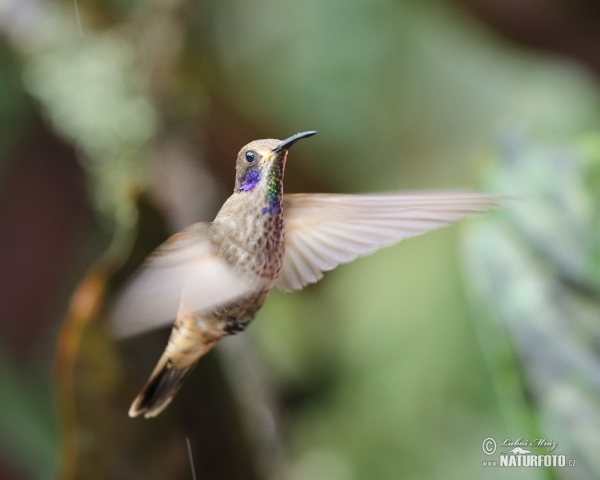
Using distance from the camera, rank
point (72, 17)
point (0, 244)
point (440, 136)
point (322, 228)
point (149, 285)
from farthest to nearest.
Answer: point (440, 136), point (0, 244), point (72, 17), point (322, 228), point (149, 285)

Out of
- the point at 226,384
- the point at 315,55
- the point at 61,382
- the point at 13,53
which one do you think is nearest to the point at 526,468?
the point at 226,384

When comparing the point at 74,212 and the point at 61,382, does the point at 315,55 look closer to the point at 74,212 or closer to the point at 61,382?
the point at 74,212

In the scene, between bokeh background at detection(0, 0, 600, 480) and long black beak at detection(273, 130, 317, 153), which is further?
bokeh background at detection(0, 0, 600, 480)


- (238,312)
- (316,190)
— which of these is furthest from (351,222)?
(316,190)

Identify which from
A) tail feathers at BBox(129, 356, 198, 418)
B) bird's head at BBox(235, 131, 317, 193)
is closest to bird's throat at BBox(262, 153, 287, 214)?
bird's head at BBox(235, 131, 317, 193)

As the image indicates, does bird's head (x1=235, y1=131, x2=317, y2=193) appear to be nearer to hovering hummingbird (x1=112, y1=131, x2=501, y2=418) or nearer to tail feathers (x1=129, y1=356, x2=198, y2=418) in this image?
hovering hummingbird (x1=112, y1=131, x2=501, y2=418)

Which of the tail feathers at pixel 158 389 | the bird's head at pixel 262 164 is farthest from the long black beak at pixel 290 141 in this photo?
the tail feathers at pixel 158 389

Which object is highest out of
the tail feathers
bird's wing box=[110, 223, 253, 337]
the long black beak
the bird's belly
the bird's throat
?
the long black beak

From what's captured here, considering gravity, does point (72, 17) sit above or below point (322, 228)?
above
